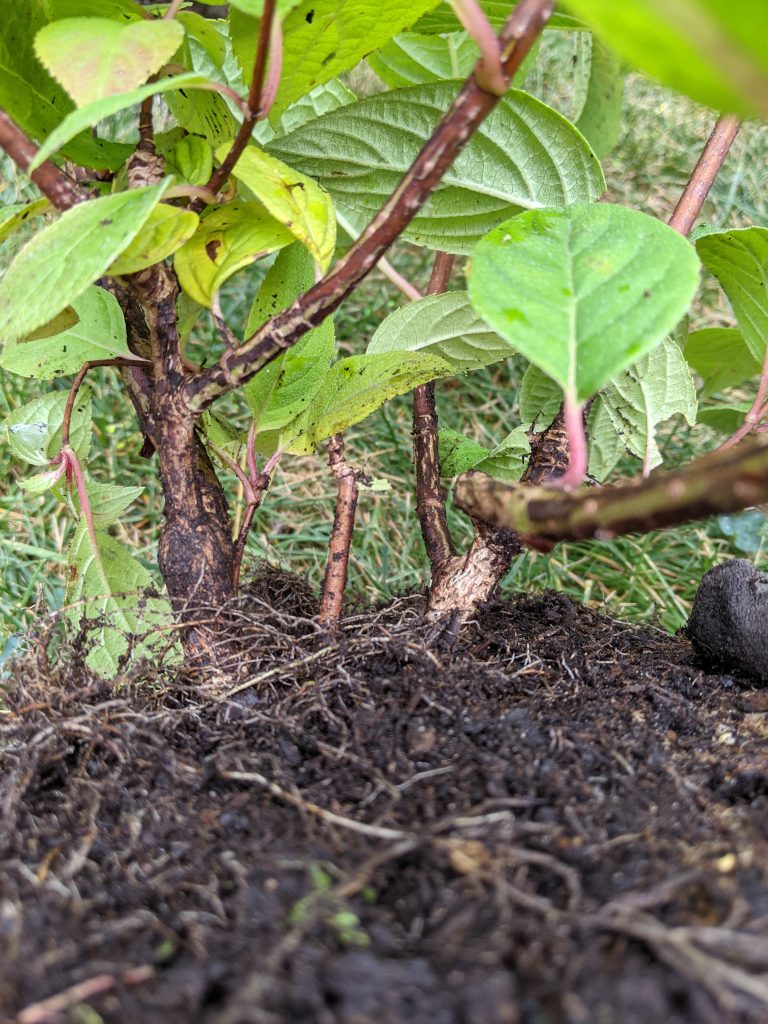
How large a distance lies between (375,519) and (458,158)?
2.66 ft

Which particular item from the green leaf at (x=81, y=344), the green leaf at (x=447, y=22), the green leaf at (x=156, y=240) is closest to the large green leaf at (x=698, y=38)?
the green leaf at (x=156, y=240)

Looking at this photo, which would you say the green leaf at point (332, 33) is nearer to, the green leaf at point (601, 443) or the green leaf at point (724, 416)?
the green leaf at point (601, 443)

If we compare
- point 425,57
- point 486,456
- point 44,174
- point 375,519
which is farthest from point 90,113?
point 375,519

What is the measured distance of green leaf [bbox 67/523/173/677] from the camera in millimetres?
798

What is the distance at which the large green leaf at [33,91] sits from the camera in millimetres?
693

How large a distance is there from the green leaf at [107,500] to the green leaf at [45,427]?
4 centimetres

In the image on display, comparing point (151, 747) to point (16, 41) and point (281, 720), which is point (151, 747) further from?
point (16, 41)

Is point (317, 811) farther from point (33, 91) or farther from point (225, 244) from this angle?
point (33, 91)

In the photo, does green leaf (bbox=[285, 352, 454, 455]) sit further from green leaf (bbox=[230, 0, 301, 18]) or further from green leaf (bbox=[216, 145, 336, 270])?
green leaf (bbox=[230, 0, 301, 18])

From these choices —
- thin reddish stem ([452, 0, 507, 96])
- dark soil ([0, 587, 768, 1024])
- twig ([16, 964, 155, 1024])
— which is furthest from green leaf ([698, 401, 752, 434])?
twig ([16, 964, 155, 1024])

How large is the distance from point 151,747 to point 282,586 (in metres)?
0.34

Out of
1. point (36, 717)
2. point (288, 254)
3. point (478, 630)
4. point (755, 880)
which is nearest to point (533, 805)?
point (755, 880)

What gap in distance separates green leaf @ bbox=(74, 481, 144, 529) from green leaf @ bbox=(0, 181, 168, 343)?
31 cm

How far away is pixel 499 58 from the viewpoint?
53cm
